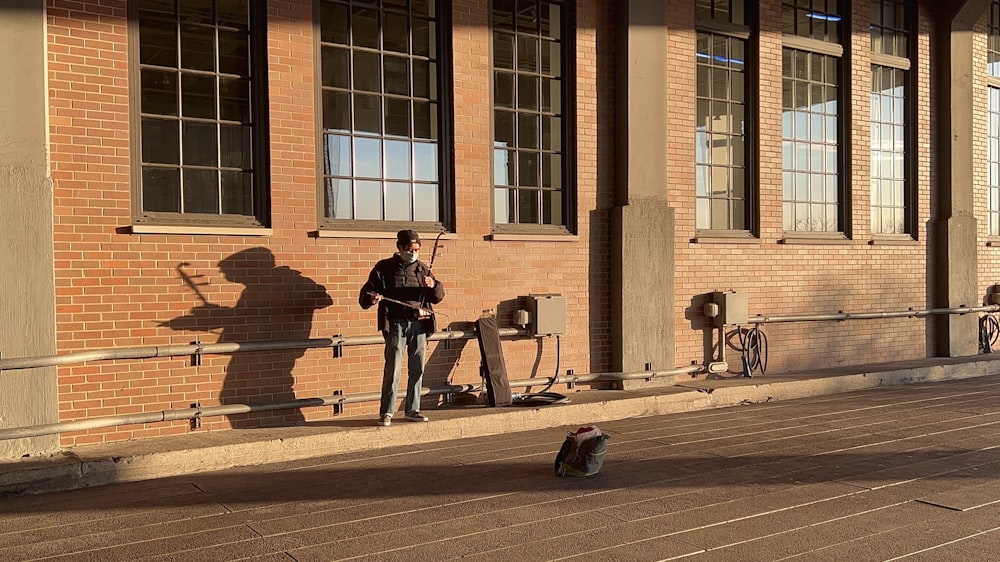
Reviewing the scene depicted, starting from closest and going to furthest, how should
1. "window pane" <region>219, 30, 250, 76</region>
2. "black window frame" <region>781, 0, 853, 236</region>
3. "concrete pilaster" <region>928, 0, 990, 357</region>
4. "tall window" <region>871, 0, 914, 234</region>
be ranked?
"window pane" <region>219, 30, 250, 76</region>, "black window frame" <region>781, 0, 853, 236</region>, "tall window" <region>871, 0, 914, 234</region>, "concrete pilaster" <region>928, 0, 990, 357</region>

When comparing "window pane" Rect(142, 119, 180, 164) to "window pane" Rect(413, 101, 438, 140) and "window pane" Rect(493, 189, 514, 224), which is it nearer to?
"window pane" Rect(413, 101, 438, 140)

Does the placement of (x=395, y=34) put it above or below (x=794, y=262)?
above

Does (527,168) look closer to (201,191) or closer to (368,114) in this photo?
(368,114)

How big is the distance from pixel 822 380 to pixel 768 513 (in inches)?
246

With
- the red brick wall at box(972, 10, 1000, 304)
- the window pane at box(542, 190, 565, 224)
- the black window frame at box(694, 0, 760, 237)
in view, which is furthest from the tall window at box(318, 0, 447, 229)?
the red brick wall at box(972, 10, 1000, 304)

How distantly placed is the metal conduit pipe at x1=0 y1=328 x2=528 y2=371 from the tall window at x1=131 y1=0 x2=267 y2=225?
1.10 meters

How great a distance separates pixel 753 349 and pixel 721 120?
9.52 ft

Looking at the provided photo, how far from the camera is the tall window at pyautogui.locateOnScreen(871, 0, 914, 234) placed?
14.2m

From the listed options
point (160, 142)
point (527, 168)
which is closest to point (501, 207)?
point (527, 168)

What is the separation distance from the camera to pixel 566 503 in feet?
21.5

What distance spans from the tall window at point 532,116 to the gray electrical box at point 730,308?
2.24 m

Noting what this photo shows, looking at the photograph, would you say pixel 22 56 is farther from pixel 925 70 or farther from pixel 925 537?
pixel 925 70

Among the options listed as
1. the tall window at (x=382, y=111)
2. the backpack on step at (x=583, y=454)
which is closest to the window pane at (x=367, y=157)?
the tall window at (x=382, y=111)

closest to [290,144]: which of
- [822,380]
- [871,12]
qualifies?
[822,380]
